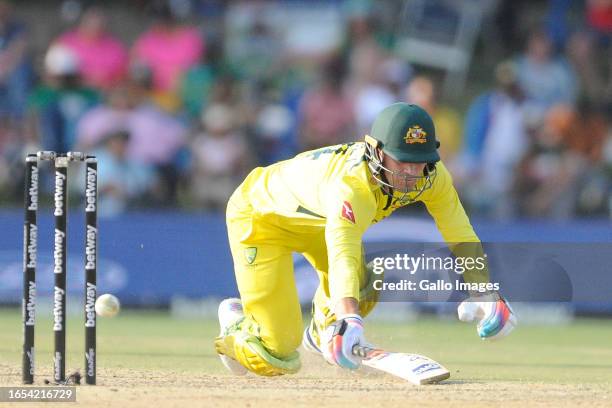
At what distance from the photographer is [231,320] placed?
28.3ft

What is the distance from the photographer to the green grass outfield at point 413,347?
910 cm

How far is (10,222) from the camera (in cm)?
1389

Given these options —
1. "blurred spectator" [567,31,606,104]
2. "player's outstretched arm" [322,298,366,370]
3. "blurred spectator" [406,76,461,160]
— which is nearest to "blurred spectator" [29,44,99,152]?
"blurred spectator" [406,76,461,160]

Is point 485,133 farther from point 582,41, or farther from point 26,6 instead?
point 26,6

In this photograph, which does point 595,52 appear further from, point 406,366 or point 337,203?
point 337,203

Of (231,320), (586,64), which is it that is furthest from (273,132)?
(231,320)

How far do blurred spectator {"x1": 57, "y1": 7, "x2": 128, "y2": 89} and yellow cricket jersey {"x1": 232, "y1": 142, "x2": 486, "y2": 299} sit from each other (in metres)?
6.94

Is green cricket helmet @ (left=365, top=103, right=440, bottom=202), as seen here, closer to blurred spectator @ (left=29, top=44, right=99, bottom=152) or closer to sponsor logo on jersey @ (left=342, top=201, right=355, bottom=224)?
sponsor logo on jersey @ (left=342, top=201, right=355, bottom=224)

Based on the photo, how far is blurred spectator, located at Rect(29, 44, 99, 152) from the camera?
14.7m

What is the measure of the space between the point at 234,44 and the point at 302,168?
8.20 meters

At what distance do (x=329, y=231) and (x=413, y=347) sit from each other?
384cm

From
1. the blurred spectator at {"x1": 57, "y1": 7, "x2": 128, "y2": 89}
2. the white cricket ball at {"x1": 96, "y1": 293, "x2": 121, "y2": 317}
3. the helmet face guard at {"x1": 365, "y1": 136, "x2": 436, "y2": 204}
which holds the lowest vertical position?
the white cricket ball at {"x1": 96, "y1": 293, "x2": 121, "y2": 317}

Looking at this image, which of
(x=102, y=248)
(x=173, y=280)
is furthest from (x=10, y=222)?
(x=173, y=280)

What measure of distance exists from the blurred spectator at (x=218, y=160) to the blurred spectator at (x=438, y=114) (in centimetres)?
215
